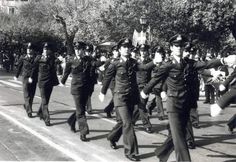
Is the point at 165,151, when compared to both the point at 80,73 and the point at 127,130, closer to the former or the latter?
the point at 127,130

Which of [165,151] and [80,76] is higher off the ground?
[80,76]

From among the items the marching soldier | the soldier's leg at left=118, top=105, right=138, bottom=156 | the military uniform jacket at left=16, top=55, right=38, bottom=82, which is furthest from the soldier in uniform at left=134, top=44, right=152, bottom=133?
the military uniform jacket at left=16, top=55, right=38, bottom=82

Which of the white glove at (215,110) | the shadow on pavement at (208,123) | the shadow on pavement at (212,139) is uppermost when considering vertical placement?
the white glove at (215,110)

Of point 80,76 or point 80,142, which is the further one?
point 80,76

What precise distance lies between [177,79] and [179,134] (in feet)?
2.60

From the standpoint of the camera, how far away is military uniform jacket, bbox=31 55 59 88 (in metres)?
11.5

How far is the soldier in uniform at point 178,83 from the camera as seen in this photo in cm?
671

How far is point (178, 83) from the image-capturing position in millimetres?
6852

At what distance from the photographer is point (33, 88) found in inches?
500

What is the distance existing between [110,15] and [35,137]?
26.5m

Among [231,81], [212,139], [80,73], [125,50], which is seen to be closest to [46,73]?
[80,73]

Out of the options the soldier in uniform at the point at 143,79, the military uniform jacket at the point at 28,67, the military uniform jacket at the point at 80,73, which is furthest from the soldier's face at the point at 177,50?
the military uniform jacket at the point at 28,67

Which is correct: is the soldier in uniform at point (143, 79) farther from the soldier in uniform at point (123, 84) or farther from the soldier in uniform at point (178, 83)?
the soldier in uniform at point (178, 83)

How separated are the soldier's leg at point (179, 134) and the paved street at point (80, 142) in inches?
47.5
